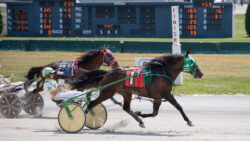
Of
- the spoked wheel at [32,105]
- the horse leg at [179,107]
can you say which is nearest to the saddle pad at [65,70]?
the spoked wheel at [32,105]

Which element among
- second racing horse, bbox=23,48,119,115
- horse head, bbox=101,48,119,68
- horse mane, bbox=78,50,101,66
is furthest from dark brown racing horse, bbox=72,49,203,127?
horse mane, bbox=78,50,101,66

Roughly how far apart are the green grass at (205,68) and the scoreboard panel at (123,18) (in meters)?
5.04

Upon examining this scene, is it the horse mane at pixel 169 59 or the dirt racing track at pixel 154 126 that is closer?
the dirt racing track at pixel 154 126

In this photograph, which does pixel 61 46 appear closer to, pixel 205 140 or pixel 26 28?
pixel 26 28

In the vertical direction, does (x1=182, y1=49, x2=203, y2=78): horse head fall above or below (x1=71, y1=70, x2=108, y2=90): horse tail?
above

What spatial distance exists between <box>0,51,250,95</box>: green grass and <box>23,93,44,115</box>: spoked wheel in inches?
207

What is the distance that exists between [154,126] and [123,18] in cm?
2353

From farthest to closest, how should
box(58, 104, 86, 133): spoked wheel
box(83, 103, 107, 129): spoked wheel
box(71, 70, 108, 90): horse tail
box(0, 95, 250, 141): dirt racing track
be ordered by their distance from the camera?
box(71, 70, 108, 90): horse tail, box(83, 103, 107, 129): spoked wheel, box(58, 104, 86, 133): spoked wheel, box(0, 95, 250, 141): dirt racing track

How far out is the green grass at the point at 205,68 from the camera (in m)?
15.9

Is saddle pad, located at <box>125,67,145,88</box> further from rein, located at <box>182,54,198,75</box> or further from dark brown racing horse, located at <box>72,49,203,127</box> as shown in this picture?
rein, located at <box>182,54,198,75</box>

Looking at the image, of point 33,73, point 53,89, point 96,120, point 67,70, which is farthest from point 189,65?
point 33,73

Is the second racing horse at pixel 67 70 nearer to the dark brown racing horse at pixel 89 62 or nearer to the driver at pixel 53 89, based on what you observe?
→ the dark brown racing horse at pixel 89 62

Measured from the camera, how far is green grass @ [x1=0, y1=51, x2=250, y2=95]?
15.9 metres

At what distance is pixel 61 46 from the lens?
28766 mm
